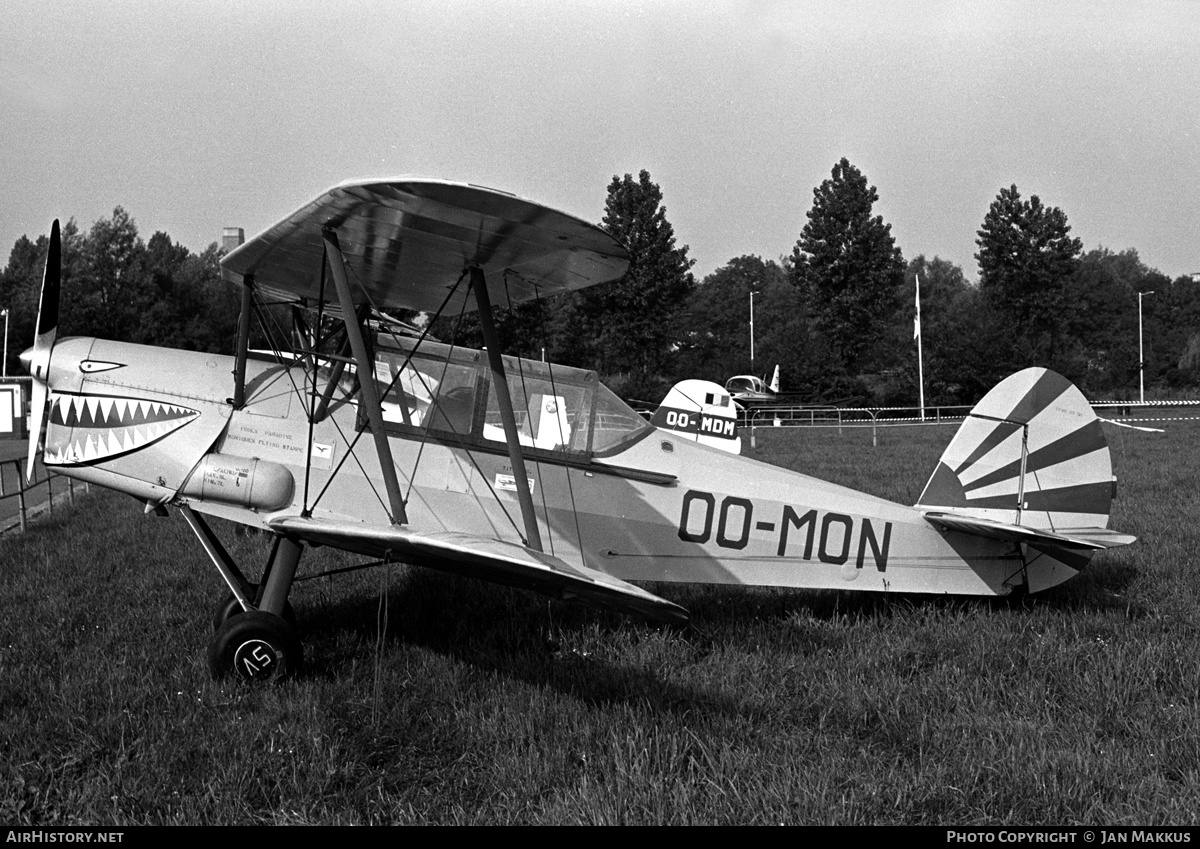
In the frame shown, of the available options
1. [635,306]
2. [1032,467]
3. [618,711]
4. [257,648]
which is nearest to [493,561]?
[618,711]

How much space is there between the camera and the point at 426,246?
4785 millimetres

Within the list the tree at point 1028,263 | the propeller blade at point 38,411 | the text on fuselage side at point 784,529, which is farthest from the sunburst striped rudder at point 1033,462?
the tree at point 1028,263

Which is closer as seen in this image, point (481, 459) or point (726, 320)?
point (481, 459)

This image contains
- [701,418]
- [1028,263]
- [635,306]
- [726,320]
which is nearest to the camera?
[701,418]

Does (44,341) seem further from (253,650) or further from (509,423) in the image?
(509,423)

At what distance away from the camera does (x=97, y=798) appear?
3238 millimetres

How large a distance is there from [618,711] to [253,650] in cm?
194

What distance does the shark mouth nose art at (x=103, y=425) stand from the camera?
5.03 metres

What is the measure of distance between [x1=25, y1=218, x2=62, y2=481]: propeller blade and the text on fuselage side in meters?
3.93

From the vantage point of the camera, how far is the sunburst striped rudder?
561cm

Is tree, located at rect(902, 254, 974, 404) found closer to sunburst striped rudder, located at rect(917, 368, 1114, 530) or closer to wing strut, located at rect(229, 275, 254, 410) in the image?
sunburst striped rudder, located at rect(917, 368, 1114, 530)
